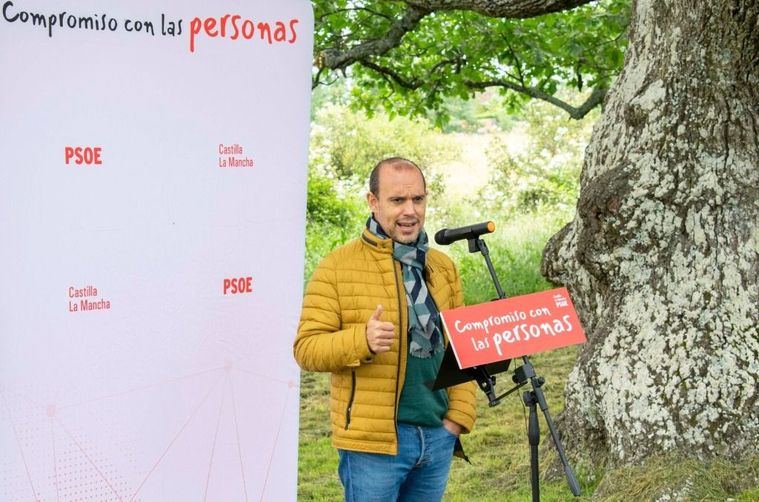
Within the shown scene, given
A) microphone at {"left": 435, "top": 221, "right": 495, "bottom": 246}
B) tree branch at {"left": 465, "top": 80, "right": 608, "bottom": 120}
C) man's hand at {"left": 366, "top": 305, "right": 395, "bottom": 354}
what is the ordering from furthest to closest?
tree branch at {"left": 465, "top": 80, "right": 608, "bottom": 120}
microphone at {"left": 435, "top": 221, "right": 495, "bottom": 246}
man's hand at {"left": 366, "top": 305, "right": 395, "bottom": 354}

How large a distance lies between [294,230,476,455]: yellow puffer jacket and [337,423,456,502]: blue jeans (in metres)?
0.06

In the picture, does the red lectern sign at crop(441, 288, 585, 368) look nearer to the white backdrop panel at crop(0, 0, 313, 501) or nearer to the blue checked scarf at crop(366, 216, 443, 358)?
the blue checked scarf at crop(366, 216, 443, 358)

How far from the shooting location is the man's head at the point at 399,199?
3.46m

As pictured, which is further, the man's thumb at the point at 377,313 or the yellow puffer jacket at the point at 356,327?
the yellow puffer jacket at the point at 356,327

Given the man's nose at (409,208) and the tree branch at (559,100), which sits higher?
the tree branch at (559,100)

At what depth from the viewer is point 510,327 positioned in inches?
133

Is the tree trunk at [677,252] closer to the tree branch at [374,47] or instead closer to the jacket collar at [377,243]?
the jacket collar at [377,243]

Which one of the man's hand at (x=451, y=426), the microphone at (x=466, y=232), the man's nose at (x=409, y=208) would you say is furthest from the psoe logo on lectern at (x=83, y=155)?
the man's hand at (x=451, y=426)

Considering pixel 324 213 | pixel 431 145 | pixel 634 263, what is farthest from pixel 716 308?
pixel 431 145

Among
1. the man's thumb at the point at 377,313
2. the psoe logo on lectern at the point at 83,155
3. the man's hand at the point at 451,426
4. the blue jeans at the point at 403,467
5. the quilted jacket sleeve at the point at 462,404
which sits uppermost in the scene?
the psoe logo on lectern at the point at 83,155

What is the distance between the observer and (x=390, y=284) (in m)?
3.50

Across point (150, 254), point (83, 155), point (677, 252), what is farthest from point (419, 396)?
point (677, 252)

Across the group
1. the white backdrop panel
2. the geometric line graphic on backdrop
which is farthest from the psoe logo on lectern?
the geometric line graphic on backdrop

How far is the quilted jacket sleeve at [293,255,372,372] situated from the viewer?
3.32 m
